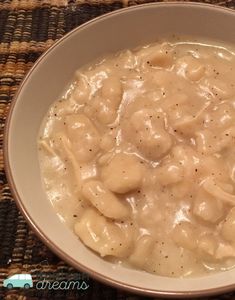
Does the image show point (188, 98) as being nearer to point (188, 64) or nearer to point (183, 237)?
point (188, 64)

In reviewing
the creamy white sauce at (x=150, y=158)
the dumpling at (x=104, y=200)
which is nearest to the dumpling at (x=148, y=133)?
the creamy white sauce at (x=150, y=158)

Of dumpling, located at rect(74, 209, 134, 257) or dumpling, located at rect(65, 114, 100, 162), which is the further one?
dumpling, located at rect(65, 114, 100, 162)

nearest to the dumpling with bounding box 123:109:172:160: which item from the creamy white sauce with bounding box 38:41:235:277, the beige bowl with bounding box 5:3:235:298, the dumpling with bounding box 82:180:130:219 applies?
the creamy white sauce with bounding box 38:41:235:277

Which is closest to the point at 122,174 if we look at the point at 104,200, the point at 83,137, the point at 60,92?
the point at 104,200

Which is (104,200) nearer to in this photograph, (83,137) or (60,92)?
(83,137)

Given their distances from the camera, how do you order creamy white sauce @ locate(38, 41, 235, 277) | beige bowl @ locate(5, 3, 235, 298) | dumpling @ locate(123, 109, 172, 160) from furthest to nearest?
dumpling @ locate(123, 109, 172, 160) < creamy white sauce @ locate(38, 41, 235, 277) < beige bowl @ locate(5, 3, 235, 298)

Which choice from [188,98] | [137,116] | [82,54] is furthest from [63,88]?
[188,98]

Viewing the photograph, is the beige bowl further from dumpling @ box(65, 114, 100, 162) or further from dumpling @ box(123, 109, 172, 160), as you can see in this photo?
dumpling @ box(123, 109, 172, 160)

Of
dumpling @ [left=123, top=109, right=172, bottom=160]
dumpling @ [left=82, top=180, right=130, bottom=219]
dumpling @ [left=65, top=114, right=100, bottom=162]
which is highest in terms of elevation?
dumpling @ [left=123, top=109, right=172, bottom=160]
